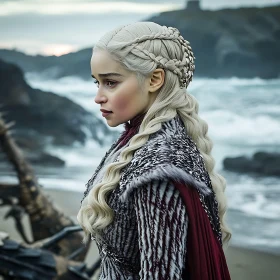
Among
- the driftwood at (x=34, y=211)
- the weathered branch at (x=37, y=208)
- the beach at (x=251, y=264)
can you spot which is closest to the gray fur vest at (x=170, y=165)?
the beach at (x=251, y=264)

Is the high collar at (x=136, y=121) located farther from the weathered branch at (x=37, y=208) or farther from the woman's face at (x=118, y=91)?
the weathered branch at (x=37, y=208)

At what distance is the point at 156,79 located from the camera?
167 cm

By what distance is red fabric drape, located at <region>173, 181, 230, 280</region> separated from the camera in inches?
59.6

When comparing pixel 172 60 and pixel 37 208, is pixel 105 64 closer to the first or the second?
pixel 172 60

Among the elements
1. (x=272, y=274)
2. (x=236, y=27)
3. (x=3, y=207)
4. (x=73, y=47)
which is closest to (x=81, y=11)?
(x=73, y=47)

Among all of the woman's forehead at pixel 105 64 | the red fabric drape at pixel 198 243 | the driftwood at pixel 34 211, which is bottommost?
the red fabric drape at pixel 198 243

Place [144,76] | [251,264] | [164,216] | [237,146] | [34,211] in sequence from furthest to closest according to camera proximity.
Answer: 1. [34,211]
2. [237,146]
3. [251,264]
4. [144,76]
5. [164,216]

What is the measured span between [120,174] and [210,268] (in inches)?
11.5

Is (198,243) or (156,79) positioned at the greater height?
(156,79)

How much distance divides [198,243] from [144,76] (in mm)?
411

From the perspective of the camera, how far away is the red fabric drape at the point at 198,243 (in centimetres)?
151

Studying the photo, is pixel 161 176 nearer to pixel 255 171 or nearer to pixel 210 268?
pixel 210 268

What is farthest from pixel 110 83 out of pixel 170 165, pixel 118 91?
pixel 170 165

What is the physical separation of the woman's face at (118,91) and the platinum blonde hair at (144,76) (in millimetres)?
18
